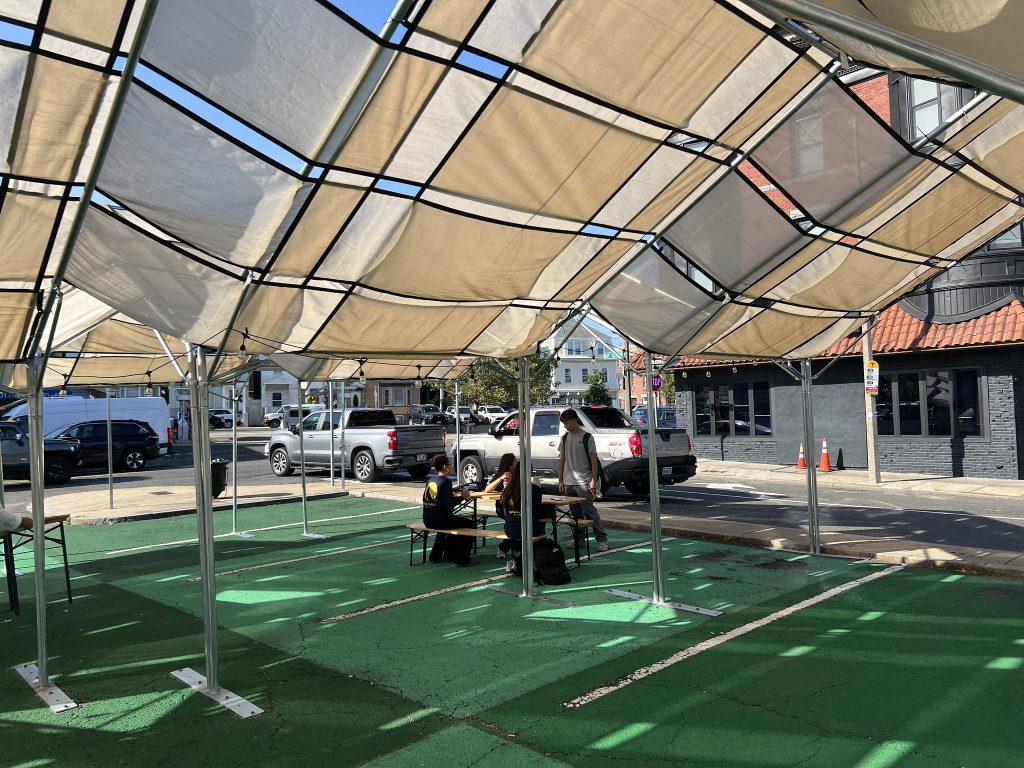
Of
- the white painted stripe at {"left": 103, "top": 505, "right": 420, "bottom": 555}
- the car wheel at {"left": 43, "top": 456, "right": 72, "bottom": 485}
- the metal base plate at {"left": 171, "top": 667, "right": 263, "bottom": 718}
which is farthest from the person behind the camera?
the car wheel at {"left": 43, "top": 456, "right": 72, "bottom": 485}

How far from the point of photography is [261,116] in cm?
489

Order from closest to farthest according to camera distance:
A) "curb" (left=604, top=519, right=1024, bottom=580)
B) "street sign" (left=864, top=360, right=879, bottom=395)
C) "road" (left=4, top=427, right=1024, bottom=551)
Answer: "curb" (left=604, top=519, right=1024, bottom=580), "road" (left=4, top=427, right=1024, bottom=551), "street sign" (left=864, top=360, right=879, bottom=395)

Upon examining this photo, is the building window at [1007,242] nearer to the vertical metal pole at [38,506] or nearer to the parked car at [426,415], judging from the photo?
the vertical metal pole at [38,506]

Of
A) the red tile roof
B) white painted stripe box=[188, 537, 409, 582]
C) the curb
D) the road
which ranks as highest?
the red tile roof

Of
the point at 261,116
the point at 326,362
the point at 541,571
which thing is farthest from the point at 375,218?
the point at 326,362

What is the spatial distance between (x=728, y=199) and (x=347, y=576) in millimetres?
6295

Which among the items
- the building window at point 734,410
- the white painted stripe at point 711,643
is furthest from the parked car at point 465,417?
the white painted stripe at point 711,643

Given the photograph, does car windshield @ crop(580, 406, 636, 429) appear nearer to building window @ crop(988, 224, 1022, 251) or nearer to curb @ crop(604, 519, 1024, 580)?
curb @ crop(604, 519, 1024, 580)

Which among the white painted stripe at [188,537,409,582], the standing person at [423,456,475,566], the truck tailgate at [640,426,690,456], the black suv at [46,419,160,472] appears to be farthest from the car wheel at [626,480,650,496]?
the black suv at [46,419,160,472]

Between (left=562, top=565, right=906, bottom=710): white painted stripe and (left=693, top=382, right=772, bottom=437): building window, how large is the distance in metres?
16.1

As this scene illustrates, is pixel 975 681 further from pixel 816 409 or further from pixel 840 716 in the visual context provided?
pixel 816 409

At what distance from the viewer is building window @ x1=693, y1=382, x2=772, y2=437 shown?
24413 mm

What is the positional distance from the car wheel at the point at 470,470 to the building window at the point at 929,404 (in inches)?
397

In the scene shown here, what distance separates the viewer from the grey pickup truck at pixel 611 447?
49.9ft
